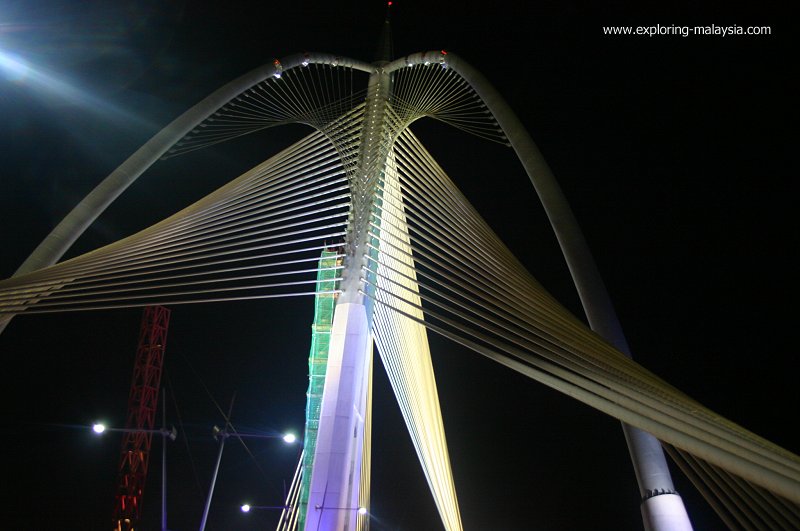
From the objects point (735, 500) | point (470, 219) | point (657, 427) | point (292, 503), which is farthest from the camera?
point (292, 503)

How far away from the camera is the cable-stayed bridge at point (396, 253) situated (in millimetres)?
4391

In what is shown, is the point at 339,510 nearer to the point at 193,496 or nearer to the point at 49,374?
the point at 49,374

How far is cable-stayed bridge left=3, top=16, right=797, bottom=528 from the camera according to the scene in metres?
4.39

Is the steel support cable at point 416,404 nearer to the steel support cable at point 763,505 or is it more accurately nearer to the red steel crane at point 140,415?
the steel support cable at point 763,505

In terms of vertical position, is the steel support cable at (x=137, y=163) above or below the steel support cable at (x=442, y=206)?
above

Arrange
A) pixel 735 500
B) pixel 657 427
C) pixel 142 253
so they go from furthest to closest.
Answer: pixel 142 253 < pixel 735 500 < pixel 657 427

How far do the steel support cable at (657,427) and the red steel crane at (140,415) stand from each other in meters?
32.5

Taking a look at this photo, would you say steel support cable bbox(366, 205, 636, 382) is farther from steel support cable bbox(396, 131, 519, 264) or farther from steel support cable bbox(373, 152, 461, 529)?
steel support cable bbox(373, 152, 461, 529)

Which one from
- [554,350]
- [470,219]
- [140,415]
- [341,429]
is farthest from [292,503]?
[140,415]

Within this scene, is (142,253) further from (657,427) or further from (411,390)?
(657,427)

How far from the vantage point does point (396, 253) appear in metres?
11.8

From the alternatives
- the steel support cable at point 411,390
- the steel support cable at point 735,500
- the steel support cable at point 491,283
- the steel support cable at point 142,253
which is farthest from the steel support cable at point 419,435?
the steel support cable at point 735,500

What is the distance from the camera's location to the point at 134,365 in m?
36.9

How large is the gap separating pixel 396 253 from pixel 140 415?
3047 cm
